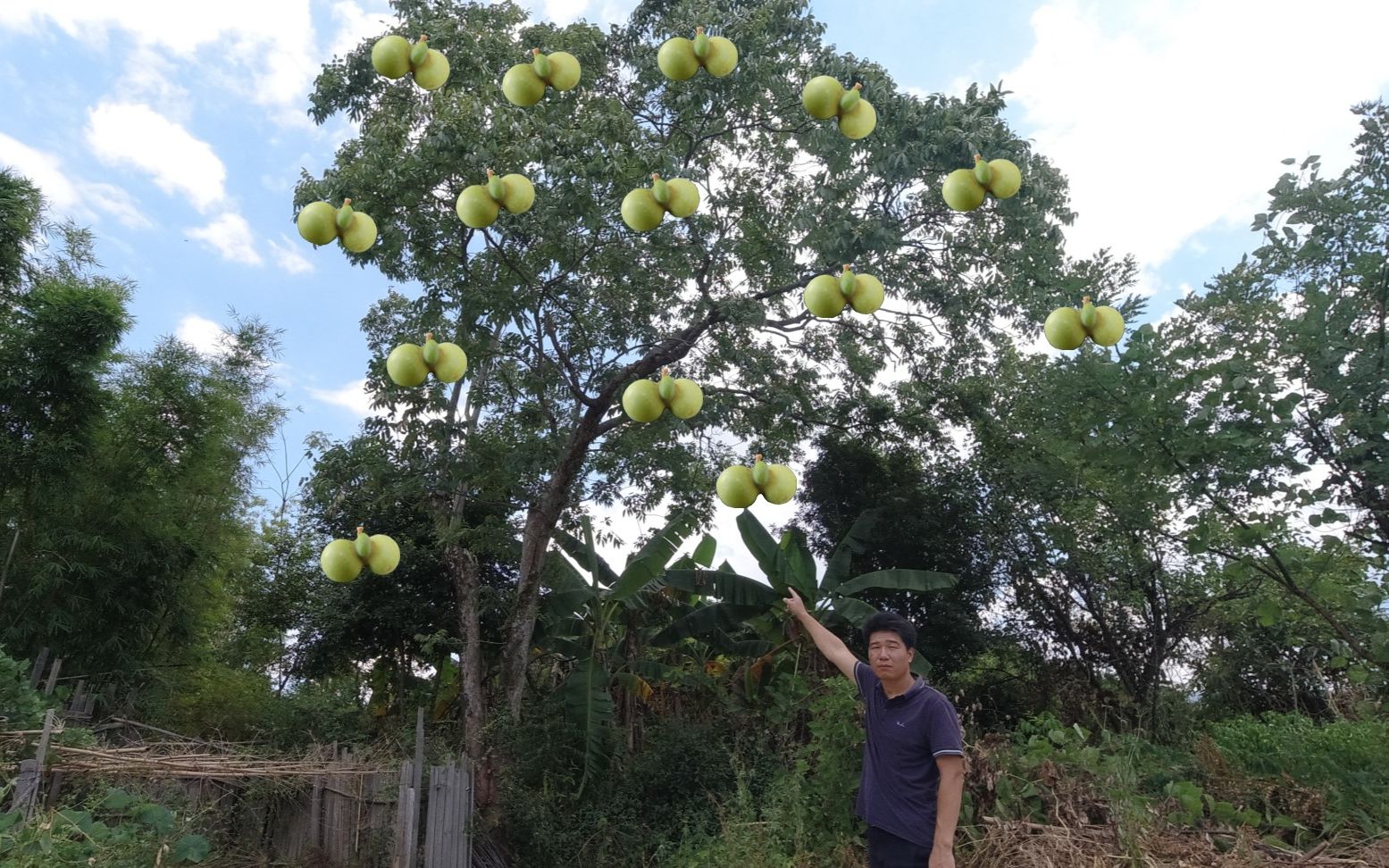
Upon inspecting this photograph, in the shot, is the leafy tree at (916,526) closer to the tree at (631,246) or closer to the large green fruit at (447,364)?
the tree at (631,246)

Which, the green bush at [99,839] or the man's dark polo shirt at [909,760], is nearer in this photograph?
the man's dark polo shirt at [909,760]

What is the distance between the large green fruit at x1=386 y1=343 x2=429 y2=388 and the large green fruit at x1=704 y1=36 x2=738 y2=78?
115 cm

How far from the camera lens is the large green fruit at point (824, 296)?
8.79ft

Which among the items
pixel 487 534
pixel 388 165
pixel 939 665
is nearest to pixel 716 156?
pixel 388 165

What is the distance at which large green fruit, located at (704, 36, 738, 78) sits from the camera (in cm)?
263

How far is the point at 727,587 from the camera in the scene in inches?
305

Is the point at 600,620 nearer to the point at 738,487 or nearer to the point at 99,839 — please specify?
the point at 99,839

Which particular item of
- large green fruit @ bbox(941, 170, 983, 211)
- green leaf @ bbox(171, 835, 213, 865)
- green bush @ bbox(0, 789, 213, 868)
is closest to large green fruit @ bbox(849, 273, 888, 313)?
large green fruit @ bbox(941, 170, 983, 211)

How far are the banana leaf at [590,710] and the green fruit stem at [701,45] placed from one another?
217 inches

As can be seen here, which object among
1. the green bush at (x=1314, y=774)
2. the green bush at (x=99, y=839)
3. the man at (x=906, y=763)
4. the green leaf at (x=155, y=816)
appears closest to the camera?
the man at (x=906, y=763)

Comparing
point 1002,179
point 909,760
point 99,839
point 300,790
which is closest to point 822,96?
point 1002,179

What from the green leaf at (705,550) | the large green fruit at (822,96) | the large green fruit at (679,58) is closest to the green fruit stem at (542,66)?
the large green fruit at (679,58)

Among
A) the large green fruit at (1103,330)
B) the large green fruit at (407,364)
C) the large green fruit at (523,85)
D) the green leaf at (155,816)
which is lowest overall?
the green leaf at (155,816)

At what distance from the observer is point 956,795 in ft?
7.86
